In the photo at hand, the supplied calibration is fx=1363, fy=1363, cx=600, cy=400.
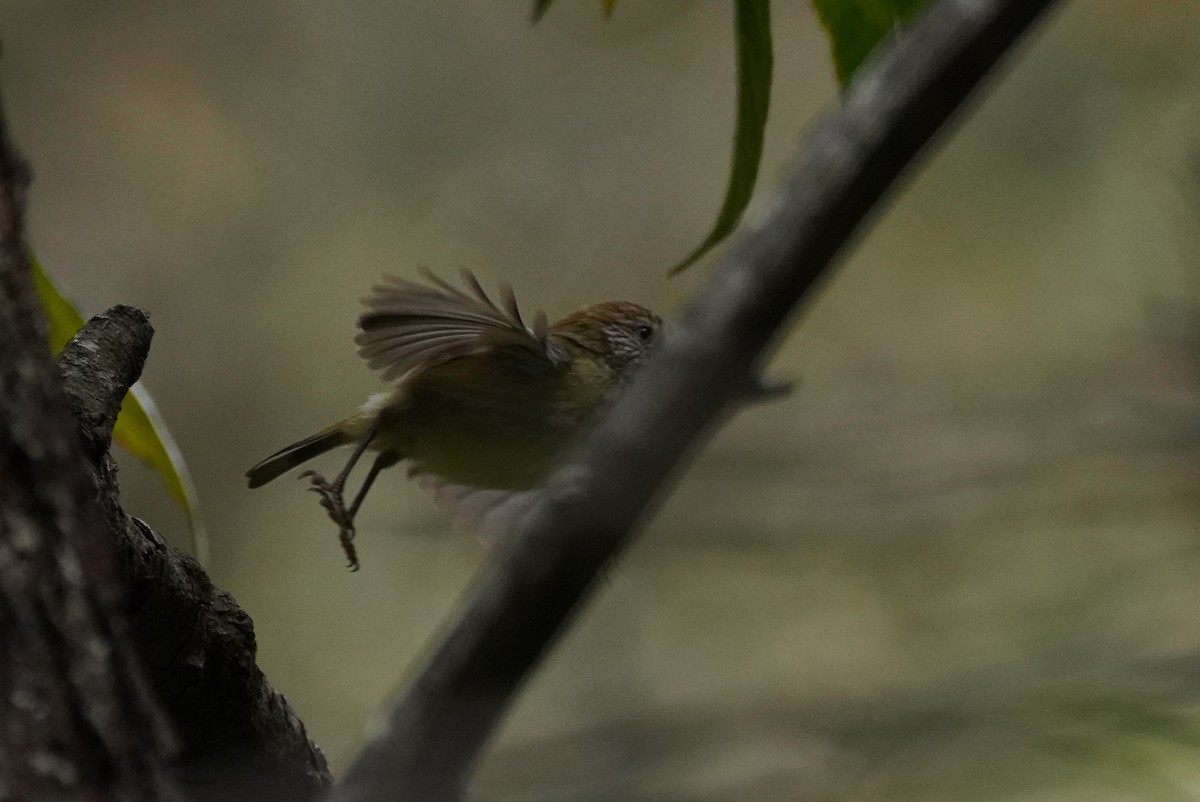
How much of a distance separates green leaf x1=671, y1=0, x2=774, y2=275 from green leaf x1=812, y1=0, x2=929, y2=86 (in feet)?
0.21

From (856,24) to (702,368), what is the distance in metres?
0.69

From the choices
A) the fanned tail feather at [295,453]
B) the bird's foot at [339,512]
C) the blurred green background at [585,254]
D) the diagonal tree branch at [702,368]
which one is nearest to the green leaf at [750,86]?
the diagonal tree branch at [702,368]

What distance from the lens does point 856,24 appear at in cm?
131

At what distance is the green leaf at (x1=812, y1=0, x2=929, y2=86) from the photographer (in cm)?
129

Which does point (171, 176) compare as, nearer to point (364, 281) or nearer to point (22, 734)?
point (364, 281)

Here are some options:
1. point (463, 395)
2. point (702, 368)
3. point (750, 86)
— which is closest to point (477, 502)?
point (463, 395)

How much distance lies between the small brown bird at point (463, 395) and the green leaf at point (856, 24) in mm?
1304

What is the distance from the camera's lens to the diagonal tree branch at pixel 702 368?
0.74 m

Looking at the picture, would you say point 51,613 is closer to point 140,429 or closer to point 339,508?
point 140,429

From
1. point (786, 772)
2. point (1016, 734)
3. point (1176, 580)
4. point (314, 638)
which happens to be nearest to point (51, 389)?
point (786, 772)

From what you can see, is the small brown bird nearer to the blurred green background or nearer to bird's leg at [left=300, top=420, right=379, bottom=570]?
bird's leg at [left=300, top=420, right=379, bottom=570]

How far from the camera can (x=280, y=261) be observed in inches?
230

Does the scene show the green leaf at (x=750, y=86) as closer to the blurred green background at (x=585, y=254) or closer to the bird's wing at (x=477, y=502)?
the blurred green background at (x=585, y=254)

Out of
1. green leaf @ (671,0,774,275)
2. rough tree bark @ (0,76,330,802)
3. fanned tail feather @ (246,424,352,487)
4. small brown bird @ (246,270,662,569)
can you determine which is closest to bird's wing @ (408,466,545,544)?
small brown bird @ (246,270,662,569)
